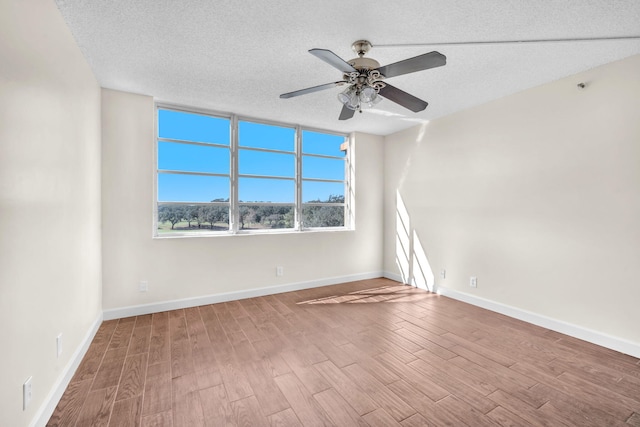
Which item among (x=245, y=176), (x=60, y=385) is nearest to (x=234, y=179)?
(x=245, y=176)

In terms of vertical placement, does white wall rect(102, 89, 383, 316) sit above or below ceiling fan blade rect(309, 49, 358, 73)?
below

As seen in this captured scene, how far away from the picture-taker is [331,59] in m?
1.79

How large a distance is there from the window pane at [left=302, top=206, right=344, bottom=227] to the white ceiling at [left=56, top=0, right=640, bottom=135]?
1.89 m

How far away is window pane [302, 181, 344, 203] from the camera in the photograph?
4629mm

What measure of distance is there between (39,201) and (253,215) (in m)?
2.63

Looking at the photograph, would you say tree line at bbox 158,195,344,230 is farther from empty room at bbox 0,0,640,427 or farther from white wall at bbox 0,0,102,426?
white wall at bbox 0,0,102,426

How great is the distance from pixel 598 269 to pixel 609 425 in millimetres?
1540

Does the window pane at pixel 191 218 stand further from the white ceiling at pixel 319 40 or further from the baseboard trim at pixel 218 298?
the white ceiling at pixel 319 40

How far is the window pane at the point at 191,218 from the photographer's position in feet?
11.9

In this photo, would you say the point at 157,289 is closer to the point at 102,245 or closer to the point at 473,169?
the point at 102,245

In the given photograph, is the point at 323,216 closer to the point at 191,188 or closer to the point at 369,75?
the point at 191,188

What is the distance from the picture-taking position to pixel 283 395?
193 centimetres

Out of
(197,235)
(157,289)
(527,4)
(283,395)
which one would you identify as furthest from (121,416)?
(527,4)

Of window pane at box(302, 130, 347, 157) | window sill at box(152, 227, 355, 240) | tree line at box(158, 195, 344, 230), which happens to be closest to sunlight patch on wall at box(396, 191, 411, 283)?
window sill at box(152, 227, 355, 240)
